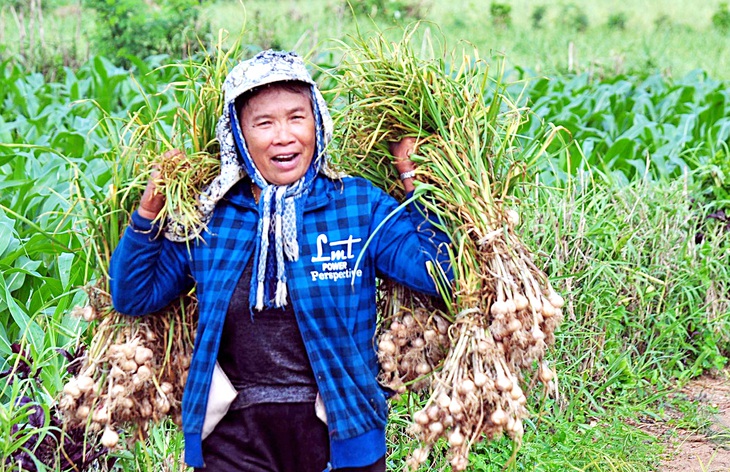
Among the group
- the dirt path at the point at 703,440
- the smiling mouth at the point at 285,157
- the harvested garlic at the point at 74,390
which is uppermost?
the smiling mouth at the point at 285,157

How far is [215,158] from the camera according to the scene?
2457mm

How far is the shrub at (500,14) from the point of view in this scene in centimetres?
1466

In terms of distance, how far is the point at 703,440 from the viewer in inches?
150

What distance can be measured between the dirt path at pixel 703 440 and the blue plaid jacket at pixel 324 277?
5.38 feet

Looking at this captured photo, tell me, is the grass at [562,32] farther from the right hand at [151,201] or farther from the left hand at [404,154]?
the right hand at [151,201]

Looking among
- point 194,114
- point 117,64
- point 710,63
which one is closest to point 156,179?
point 194,114

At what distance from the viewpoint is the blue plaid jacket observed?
226 centimetres

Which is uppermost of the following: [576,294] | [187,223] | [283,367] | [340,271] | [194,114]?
[194,114]

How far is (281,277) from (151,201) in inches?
13.8

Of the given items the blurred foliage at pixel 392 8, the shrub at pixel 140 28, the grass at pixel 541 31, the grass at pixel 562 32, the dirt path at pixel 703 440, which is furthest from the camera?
the blurred foliage at pixel 392 8

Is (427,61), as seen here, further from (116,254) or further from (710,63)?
(710,63)

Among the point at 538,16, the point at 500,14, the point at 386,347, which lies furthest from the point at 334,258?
the point at 538,16

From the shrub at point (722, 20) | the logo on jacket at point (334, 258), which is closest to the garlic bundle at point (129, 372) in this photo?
the logo on jacket at point (334, 258)

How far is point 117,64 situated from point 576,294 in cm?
571
